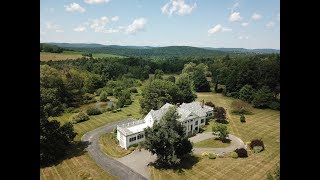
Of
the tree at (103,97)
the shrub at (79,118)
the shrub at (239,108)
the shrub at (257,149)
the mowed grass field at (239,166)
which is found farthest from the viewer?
the tree at (103,97)

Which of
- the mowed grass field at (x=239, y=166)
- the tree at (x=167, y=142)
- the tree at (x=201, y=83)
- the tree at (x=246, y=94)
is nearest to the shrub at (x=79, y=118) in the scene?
the tree at (x=167, y=142)

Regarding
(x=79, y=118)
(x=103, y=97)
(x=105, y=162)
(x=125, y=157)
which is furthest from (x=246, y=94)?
(x=105, y=162)

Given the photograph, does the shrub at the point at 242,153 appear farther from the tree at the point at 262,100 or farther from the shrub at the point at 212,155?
the tree at the point at 262,100

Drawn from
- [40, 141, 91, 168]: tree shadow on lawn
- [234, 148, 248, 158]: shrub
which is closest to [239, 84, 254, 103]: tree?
[234, 148, 248, 158]: shrub

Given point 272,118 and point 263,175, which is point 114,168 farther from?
point 272,118

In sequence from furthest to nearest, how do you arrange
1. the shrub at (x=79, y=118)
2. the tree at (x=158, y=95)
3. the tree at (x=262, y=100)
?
1. the tree at (x=262, y=100)
2. the tree at (x=158, y=95)
3. the shrub at (x=79, y=118)

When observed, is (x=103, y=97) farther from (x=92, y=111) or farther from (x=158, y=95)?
(x=158, y=95)
